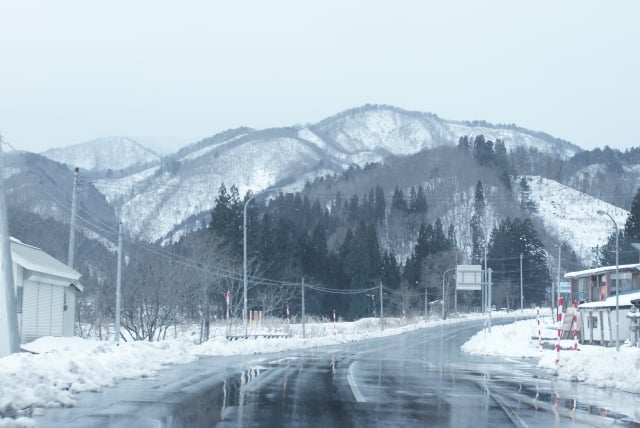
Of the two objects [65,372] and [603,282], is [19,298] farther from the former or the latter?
[603,282]

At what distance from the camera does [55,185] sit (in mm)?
126625

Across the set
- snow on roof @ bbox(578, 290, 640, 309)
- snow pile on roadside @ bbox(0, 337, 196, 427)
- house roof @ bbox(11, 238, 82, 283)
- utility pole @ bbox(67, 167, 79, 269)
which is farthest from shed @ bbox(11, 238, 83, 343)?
snow on roof @ bbox(578, 290, 640, 309)

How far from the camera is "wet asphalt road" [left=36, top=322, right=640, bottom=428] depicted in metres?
12.0

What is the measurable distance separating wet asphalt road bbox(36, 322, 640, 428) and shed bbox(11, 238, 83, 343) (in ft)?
50.2

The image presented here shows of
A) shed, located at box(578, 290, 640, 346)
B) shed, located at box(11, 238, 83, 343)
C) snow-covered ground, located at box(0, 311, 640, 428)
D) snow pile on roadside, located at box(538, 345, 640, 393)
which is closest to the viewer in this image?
snow-covered ground, located at box(0, 311, 640, 428)

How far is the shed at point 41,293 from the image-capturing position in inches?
1366

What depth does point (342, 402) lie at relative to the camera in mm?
14508

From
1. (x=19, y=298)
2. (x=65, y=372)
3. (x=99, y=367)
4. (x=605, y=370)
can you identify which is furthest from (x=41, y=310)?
(x=605, y=370)

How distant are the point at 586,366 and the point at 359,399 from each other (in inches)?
374

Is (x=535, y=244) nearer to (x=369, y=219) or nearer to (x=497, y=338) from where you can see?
(x=369, y=219)

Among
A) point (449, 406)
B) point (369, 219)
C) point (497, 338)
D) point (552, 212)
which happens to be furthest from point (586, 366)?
point (552, 212)

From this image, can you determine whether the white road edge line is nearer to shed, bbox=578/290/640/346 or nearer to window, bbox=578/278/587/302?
shed, bbox=578/290/640/346

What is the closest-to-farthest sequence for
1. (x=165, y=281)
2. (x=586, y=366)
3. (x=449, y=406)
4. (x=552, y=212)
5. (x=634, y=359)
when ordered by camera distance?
(x=449, y=406), (x=634, y=359), (x=586, y=366), (x=165, y=281), (x=552, y=212)

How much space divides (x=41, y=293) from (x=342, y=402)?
2625 centimetres
